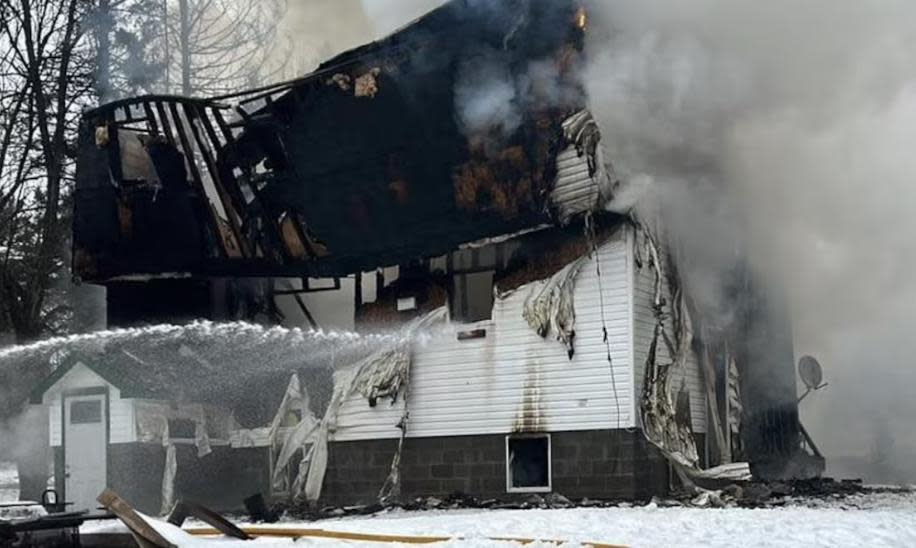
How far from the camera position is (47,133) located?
30.1 meters

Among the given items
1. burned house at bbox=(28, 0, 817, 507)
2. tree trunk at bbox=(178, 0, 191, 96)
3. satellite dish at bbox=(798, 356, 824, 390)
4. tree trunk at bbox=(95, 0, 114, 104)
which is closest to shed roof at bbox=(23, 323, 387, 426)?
burned house at bbox=(28, 0, 817, 507)

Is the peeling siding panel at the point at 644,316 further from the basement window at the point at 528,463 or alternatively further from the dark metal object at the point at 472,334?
the dark metal object at the point at 472,334

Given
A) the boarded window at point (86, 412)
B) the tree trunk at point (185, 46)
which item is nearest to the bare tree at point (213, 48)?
the tree trunk at point (185, 46)

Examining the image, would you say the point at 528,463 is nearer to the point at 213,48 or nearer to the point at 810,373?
the point at 810,373

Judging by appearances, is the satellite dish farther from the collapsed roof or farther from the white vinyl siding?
the white vinyl siding

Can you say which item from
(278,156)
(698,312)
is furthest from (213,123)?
(698,312)

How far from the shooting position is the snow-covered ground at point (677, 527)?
36.9 ft

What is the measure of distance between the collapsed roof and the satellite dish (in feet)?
21.7

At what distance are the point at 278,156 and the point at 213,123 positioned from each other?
1621 millimetres

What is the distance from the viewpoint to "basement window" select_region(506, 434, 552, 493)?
18281 millimetres

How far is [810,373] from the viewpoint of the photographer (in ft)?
71.3

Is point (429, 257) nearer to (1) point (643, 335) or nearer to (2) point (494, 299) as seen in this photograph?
(2) point (494, 299)

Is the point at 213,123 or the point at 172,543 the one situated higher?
the point at 213,123

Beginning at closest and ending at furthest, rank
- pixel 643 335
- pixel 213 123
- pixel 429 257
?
pixel 643 335 → pixel 429 257 → pixel 213 123
